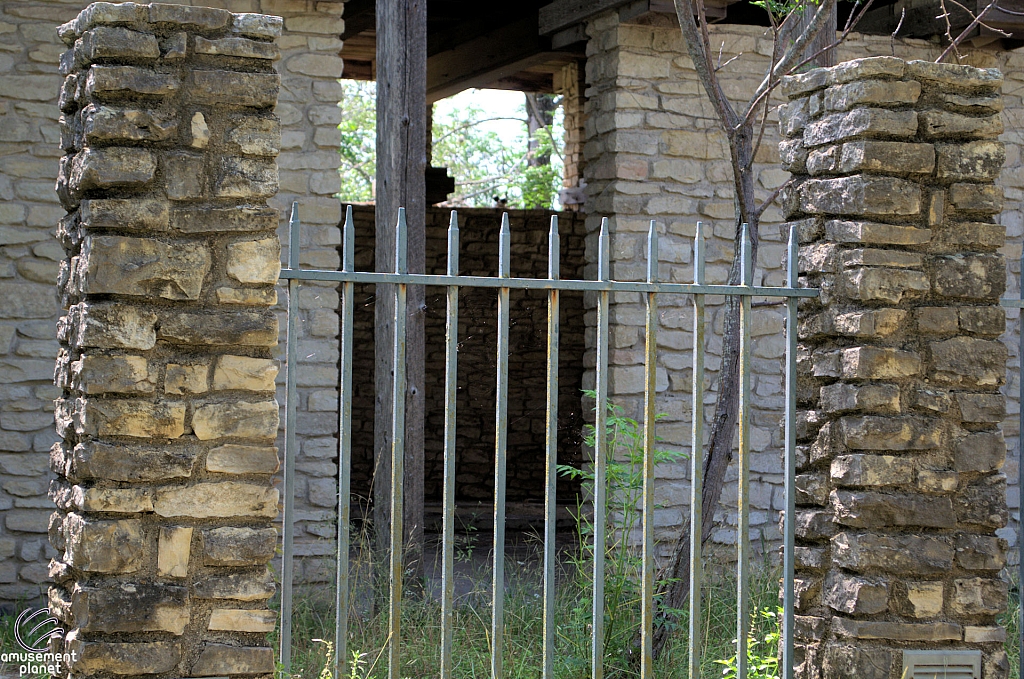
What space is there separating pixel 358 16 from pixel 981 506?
584cm

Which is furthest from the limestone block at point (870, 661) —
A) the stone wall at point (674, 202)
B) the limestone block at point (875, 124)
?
the stone wall at point (674, 202)

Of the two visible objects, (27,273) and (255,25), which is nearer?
(255,25)

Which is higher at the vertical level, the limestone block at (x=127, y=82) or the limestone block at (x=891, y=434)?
the limestone block at (x=127, y=82)

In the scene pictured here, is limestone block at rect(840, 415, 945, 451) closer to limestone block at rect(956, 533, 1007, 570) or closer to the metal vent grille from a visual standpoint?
limestone block at rect(956, 533, 1007, 570)

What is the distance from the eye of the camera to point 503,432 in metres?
2.74

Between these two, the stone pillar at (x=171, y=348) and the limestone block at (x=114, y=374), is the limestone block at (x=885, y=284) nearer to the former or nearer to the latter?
the stone pillar at (x=171, y=348)

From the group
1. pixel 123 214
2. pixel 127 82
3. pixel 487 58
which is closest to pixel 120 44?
pixel 127 82

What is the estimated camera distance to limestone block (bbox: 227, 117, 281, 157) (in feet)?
8.40

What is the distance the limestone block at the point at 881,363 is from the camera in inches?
118

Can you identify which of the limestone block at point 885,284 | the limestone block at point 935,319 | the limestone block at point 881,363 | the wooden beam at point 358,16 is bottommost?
the limestone block at point 881,363

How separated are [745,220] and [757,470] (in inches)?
94.7

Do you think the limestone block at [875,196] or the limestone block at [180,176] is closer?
the limestone block at [180,176]

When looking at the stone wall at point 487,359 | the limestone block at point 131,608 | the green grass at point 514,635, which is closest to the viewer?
the limestone block at point 131,608

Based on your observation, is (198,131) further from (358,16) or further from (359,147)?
(359,147)
